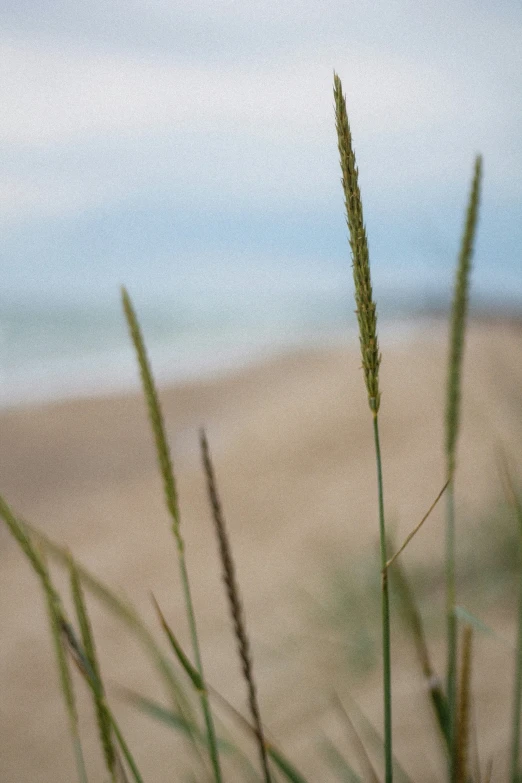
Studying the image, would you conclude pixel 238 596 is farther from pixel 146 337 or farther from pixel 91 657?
pixel 146 337

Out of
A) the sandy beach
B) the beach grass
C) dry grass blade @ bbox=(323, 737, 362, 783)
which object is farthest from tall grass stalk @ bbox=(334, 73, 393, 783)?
the sandy beach

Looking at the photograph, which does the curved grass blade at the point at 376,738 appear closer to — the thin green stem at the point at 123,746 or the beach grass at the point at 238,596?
the beach grass at the point at 238,596

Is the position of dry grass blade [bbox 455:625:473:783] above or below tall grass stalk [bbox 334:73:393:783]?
below

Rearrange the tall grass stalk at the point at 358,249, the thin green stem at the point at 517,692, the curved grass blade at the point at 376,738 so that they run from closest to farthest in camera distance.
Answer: the tall grass stalk at the point at 358,249
the thin green stem at the point at 517,692
the curved grass blade at the point at 376,738

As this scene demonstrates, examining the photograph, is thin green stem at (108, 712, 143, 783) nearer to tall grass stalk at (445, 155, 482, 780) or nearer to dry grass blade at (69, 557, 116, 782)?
dry grass blade at (69, 557, 116, 782)

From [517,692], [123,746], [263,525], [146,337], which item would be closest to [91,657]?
[123,746]

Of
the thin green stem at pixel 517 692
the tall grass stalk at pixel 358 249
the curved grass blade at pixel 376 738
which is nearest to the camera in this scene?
the tall grass stalk at pixel 358 249

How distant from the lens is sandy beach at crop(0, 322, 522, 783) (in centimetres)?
217

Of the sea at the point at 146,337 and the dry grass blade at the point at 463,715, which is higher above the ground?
the sea at the point at 146,337

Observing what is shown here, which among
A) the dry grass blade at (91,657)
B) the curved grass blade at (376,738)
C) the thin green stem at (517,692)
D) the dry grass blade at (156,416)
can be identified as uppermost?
the dry grass blade at (156,416)

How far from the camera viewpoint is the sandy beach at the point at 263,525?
2.17 m

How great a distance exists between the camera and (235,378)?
1142 centimetres

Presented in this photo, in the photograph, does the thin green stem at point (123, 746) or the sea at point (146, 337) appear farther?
the sea at point (146, 337)

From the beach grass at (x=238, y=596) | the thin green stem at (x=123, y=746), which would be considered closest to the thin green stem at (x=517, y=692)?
the beach grass at (x=238, y=596)
